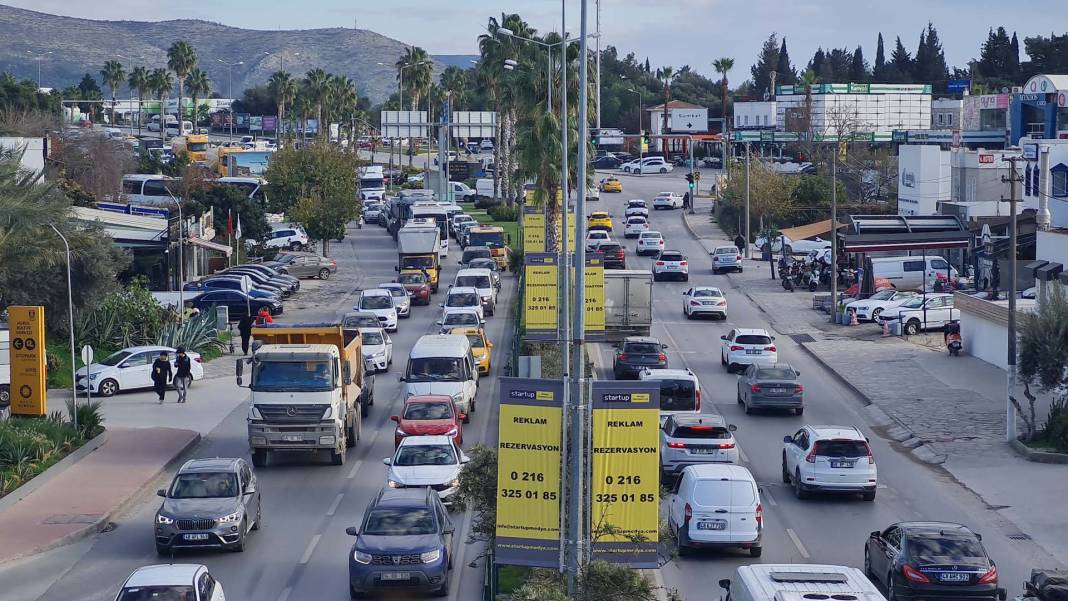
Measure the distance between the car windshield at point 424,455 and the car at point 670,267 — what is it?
4078cm

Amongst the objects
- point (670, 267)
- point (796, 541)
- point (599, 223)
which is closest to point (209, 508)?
point (796, 541)

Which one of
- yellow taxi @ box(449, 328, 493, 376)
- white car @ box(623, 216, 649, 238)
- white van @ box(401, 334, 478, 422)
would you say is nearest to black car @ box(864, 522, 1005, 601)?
white van @ box(401, 334, 478, 422)

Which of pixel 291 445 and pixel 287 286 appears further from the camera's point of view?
Answer: pixel 287 286

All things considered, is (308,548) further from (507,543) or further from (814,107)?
(814,107)

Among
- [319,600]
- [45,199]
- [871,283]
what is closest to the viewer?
[319,600]

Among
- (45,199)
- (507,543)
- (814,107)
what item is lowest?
(507,543)

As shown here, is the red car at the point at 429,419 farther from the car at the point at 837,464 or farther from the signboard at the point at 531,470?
the signboard at the point at 531,470

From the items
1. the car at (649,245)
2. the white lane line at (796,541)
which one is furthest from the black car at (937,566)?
the car at (649,245)

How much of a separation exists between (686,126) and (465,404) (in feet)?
428

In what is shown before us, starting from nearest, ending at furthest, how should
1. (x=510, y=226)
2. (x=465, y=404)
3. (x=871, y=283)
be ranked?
(x=465, y=404) < (x=871, y=283) < (x=510, y=226)

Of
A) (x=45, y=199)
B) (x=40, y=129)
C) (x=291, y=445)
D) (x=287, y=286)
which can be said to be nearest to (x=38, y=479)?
(x=291, y=445)

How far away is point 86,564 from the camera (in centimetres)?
2244

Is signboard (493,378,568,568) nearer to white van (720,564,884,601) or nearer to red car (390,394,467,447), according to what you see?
white van (720,564,884,601)

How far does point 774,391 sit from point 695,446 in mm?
8867
